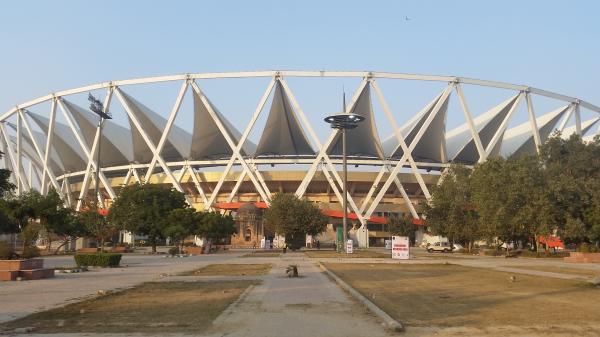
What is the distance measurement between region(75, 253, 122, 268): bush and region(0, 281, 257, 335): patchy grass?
1271 centimetres

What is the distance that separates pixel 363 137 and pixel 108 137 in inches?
1650

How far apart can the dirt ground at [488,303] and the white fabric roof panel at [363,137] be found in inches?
2475

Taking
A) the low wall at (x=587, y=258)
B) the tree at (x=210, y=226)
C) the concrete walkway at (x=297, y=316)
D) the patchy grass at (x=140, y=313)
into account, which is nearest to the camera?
the concrete walkway at (x=297, y=316)

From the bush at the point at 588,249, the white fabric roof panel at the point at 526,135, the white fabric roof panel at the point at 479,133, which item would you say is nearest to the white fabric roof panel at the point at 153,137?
the white fabric roof panel at the point at 479,133

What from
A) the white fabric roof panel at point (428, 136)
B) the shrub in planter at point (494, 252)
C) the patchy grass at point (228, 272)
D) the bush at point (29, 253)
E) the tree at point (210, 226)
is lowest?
the shrub in planter at point (494, 252)

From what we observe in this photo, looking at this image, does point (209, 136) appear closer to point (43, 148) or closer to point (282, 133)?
point (282, 133)

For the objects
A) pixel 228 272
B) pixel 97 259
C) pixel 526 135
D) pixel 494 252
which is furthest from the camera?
pixel 526 135

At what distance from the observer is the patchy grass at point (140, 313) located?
9016 mm

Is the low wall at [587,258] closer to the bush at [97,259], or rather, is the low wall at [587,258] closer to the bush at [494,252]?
the bush at [494,252]

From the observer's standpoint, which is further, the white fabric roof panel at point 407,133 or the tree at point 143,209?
the white fabric roof panel at point 407,133

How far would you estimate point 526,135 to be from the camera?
3615 inches

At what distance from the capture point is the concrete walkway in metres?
8.66

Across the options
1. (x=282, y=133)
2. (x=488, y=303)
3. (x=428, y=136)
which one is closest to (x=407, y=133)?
(x=428, y=136)

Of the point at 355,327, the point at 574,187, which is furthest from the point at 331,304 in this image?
the point at 574,187
